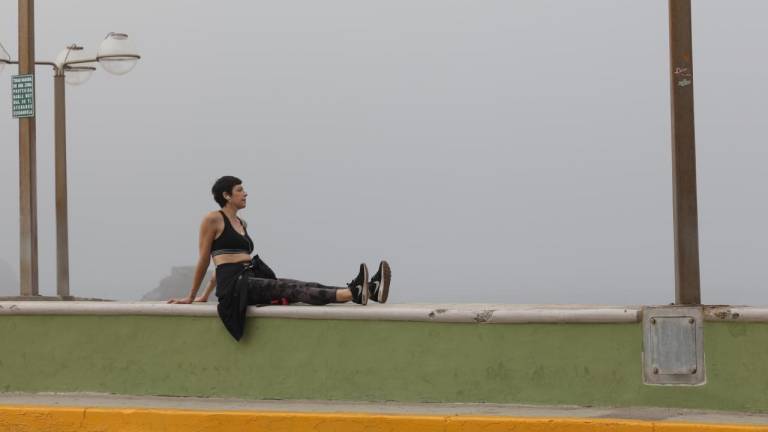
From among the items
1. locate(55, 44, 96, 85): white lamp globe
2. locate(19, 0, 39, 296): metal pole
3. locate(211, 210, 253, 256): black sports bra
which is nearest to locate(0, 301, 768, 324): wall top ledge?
locate(211, 210, 253, 256): black sports bra

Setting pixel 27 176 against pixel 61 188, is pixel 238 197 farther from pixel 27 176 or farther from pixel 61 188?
pixel 61 188

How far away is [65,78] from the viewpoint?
1683 cm

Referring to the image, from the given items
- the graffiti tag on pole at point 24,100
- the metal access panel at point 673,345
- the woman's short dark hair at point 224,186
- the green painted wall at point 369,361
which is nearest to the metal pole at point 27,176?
the graffiti tag on pole at point 24,100

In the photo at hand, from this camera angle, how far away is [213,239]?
9172 mm

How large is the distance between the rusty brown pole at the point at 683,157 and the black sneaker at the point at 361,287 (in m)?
2.07

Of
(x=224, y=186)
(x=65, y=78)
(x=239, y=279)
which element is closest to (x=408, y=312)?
(x=239, y=279)

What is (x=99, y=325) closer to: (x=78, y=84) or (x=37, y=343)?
(x=37, y=343)

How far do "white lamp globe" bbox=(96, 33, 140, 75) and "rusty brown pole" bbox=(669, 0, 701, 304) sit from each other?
8944mm

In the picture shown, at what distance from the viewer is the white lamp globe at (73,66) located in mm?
16766

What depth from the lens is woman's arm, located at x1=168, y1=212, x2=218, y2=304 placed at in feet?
30.0

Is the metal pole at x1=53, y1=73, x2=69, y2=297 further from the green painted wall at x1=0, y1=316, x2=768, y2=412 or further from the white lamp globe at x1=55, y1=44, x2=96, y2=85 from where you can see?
the green painted wall at x1=0, y1=316, x2=768, y2=412

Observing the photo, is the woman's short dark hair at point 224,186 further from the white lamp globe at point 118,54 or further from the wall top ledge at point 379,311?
the white lamp globe at point 118,54

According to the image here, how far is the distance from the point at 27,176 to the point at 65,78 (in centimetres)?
348

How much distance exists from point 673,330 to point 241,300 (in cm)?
289
